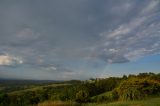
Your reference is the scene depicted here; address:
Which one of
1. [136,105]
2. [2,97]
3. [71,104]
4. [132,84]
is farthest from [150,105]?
[2,97]

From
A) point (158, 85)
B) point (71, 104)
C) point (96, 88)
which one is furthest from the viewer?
point (96, 88)

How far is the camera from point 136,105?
76.0ft

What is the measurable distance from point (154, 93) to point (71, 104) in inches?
560

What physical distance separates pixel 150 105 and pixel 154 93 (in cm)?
1575

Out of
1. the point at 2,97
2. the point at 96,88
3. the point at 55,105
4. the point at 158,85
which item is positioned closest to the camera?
the point at 55,105

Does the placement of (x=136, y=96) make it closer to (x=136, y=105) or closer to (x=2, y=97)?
(x=136, y=105)

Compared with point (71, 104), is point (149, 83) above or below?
above

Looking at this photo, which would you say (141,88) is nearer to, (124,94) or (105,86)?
(124,94)

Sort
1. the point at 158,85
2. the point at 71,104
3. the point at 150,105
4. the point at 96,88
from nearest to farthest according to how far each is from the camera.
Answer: the point at 150,105, the point at 71,104, the point at 158,85, the point at 96,88

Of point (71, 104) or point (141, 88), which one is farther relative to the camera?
point (141, 88)

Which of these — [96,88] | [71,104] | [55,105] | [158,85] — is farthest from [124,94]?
[96,88]

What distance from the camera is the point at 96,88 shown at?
296 ft

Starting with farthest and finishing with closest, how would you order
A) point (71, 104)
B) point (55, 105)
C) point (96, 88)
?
point (96, 88)
point (71, 104)
point (55, 105)

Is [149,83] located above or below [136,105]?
above
